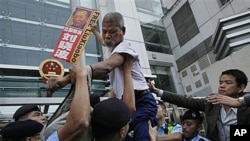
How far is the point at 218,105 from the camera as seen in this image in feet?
6.88

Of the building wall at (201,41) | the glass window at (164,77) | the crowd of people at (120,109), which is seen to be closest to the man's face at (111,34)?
the crowd of people at (120,109)

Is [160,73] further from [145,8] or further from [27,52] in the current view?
[27,52]

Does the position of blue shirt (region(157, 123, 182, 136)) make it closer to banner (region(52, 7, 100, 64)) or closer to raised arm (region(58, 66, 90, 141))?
raised arm (region(58, 66, 90, 141))

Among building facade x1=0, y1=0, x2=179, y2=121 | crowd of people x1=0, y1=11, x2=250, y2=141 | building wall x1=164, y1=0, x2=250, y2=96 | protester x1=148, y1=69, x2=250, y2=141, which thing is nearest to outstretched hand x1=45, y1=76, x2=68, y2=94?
crowd of people x1=0, y1=11, x2=250, y2=141

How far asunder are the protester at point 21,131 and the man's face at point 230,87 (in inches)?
62.2

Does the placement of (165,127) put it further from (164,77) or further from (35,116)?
(164,77)

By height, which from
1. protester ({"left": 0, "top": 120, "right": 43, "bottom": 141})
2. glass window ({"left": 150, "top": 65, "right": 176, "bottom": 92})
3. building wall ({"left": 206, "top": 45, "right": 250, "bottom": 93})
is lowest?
protester ({"left": 0, "top": 120, "right": 43, "bottom": 141})

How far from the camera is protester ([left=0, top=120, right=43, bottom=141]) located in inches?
53.6

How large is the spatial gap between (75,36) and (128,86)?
4.46 m

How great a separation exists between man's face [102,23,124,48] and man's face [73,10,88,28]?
385 cm

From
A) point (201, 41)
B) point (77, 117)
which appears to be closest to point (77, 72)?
point (77, 117)

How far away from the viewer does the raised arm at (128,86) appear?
146 centimetres

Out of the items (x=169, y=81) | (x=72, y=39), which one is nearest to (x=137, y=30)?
(x=169, y=81)

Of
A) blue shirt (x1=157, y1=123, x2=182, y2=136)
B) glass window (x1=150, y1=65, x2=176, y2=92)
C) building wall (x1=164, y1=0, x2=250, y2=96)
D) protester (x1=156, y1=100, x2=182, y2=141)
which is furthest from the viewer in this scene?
glass window (x1=150, y1=65, x2=176, y2=92)
